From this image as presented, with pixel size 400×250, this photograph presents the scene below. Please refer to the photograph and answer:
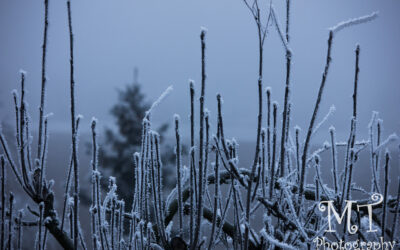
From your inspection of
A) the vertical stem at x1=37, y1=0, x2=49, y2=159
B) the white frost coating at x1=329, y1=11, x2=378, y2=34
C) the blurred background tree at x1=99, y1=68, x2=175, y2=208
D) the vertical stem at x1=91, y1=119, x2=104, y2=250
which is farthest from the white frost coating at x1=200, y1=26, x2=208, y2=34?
the blurred background tree at x1=99, y1=68, x2=175, y2=208

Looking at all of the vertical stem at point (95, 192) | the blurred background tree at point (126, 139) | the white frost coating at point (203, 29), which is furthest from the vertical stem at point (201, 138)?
the blurred background tree at point (126, 139)

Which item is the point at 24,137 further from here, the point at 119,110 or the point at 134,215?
the point at 119,110

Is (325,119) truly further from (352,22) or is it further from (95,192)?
(95,192)

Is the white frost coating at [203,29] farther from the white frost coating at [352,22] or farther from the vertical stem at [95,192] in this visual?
the vertical stem at [95,192]

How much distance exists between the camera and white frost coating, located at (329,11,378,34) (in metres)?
1.20

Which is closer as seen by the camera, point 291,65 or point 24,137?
point 291,65

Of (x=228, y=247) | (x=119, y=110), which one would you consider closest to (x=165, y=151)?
(x=119, y=110)

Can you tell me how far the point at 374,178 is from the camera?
1591 millimetres

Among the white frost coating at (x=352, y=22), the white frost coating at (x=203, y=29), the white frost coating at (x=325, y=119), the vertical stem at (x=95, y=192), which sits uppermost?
the white frost coating at (x=352, y=22)

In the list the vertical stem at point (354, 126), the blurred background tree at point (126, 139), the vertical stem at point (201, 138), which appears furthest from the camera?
the blurred background tree at point (126, 139)

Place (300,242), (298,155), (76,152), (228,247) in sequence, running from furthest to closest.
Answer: (228,247)
(298,155)
(300,242)
(76,152)

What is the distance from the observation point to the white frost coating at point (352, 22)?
1198 mm

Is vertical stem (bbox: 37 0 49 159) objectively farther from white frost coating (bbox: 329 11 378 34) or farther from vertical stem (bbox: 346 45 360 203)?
vertical stem (bbox: 346 45 360 203)

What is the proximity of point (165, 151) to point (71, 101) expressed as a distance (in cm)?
1254
